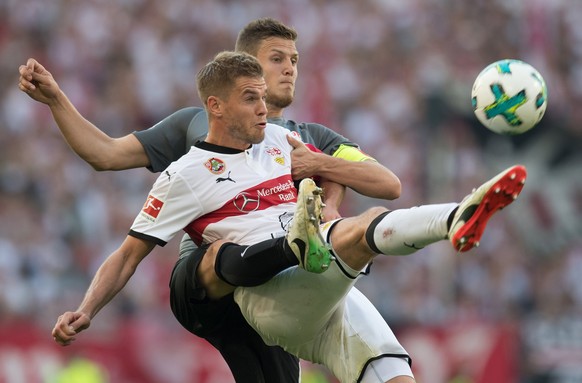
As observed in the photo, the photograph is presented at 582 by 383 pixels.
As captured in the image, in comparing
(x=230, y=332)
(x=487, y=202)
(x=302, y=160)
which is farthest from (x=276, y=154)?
(x=487, y=202)

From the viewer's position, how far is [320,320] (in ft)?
22.6

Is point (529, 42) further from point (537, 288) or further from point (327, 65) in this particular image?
point (537, 288)

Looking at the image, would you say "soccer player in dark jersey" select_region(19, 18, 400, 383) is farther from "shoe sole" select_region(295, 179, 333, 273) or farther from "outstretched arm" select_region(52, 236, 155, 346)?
"shoe sole" select_region(295, 179, 333, 273)

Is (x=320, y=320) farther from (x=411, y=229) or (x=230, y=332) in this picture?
(x=411, y=229)

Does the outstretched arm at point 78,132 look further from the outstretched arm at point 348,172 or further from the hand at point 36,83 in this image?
the outstretched arm at point 348,172

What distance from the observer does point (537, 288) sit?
14688mm

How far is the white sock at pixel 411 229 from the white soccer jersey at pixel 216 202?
802 millimetres

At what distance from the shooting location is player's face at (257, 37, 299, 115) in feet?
25.3

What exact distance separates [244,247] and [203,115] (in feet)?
4.18

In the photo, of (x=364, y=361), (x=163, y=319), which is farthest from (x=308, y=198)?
(x=163, y=319)

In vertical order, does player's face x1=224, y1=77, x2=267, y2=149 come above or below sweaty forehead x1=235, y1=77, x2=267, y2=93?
below

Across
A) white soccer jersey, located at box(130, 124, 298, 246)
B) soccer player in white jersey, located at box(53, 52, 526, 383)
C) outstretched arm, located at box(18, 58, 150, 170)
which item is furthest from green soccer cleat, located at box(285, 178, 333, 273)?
outstretched arm, located at box(18, 58, 150, 170)

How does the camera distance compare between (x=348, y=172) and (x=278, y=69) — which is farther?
(x=278, y=69)

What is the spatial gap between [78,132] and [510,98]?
2.52m
